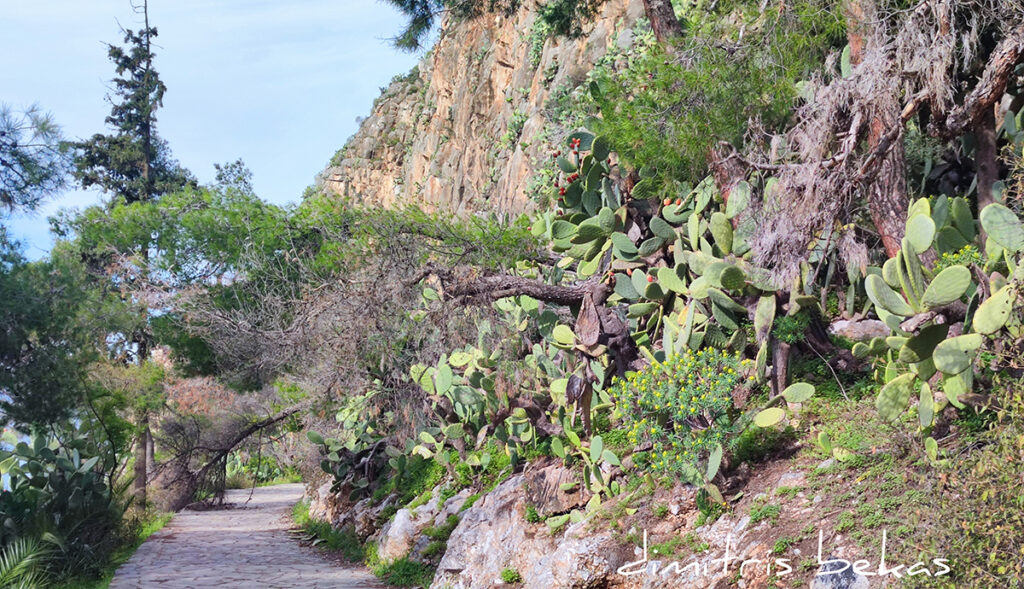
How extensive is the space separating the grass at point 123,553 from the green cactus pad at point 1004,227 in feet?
27.9

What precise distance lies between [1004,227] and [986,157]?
2449 mm

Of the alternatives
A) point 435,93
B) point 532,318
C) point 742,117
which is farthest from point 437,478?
point 435,93

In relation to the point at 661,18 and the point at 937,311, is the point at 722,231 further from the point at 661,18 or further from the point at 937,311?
the point at 661,18

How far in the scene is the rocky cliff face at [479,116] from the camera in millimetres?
18516

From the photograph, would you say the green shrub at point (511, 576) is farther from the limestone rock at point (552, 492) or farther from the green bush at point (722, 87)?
the green bush at point (722, 87)

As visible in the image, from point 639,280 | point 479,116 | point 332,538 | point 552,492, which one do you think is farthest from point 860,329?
point 479,116

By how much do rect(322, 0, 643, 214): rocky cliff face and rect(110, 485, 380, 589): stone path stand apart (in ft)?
19.3

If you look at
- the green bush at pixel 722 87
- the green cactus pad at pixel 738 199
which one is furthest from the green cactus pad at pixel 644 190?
the green cactus pad at pixel 738 199

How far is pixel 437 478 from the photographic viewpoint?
1058cm

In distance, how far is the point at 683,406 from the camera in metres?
6.12

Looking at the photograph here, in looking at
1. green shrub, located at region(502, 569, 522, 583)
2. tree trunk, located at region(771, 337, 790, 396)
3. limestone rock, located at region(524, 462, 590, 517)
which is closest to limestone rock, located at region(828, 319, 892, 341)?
tree trunk, located at region(771, 337, 790, 396)

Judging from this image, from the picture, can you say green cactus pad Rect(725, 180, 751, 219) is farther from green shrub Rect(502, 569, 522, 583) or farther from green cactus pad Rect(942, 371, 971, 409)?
green shrub Rect(502, 569, 522, 583)

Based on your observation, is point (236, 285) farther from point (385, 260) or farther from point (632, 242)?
point (632, 242)

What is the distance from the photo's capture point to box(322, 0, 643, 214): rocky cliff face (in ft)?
60.7
